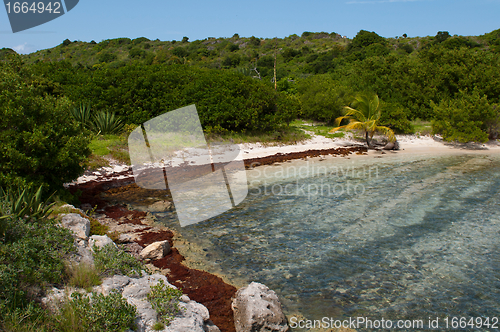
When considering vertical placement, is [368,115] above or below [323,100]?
below

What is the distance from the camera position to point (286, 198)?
35.5 ft

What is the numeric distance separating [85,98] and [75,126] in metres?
8.52

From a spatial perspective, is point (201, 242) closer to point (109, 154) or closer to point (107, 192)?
point (107, 192)

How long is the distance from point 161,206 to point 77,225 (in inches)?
151

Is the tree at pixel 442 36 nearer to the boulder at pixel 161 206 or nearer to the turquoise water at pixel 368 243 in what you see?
the turquoise water at pixel 368 243

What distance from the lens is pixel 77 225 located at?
627 cm

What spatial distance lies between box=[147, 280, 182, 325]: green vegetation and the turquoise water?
5.71 ft

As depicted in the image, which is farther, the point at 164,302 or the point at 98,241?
the point at 98,241

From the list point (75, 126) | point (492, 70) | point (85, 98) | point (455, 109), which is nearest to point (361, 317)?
point (75, 126)

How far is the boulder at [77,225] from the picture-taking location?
5.99m

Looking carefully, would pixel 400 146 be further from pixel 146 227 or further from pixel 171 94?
pixel 146 227

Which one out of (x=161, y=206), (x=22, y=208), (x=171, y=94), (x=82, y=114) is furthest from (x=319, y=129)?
(x=22, y=208)
